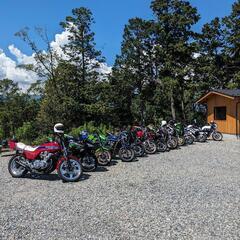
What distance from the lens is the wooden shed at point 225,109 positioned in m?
18.0

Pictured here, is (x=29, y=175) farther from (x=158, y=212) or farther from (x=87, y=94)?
(x=87, y=94)

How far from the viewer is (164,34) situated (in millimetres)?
29562

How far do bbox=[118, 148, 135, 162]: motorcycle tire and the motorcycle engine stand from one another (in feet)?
10.2

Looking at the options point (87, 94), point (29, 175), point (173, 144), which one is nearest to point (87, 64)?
point (87, 94)

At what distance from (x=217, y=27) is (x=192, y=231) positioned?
1167 inches

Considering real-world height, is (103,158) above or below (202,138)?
below

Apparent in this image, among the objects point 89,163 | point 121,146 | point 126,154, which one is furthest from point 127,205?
point 121,146

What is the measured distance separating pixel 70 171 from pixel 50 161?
1.89ft

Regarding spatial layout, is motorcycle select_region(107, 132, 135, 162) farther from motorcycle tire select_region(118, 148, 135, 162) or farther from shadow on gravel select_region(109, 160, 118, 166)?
shadow on gravel select_region(109, 160, 118, 166)

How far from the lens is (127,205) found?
5543 mm

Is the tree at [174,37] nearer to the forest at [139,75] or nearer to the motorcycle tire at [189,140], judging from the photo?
the forest at [139,75]

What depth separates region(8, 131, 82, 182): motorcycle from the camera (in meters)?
7.35

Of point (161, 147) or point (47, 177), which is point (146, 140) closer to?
point (161, 147)

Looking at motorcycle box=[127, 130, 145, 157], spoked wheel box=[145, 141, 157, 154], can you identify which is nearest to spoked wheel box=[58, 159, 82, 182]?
motorcycle box=[127, 130, 145, 157]
